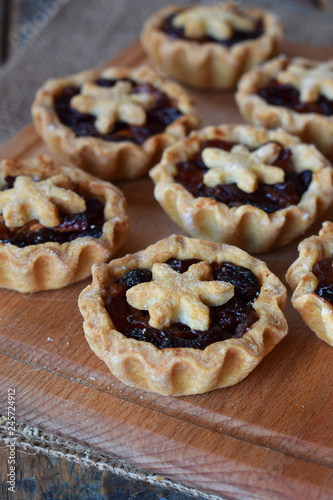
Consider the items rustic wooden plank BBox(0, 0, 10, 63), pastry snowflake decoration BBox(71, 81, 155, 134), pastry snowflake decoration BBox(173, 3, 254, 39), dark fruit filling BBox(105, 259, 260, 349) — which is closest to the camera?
dark fruit filling BBox(105, 259, 260, 349)

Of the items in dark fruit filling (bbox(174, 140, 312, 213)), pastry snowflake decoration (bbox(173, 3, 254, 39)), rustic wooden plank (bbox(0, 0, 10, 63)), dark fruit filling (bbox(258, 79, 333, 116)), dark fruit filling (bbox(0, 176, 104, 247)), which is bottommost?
dark fruit filling (bbox(258, 79, 333, 116))

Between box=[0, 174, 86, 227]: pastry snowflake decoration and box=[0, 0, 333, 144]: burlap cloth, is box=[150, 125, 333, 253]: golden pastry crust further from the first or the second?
box=[0, 0, 333, 144]: burlap cloth

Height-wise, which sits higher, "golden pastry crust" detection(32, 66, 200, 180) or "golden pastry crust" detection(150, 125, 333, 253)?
"golden pastry crust" detection(32, 66, 200, 180)

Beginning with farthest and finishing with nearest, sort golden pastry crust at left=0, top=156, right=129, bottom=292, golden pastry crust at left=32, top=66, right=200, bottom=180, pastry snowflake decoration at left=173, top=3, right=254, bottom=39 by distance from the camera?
pastry snowflake decoration at left=173, top=3, right=254, bottom=39 → golden pastry crust at left=32, top=66, right=200, bottom=180 → golden pastry crust at left=0, top=156, right=129, bottom=292

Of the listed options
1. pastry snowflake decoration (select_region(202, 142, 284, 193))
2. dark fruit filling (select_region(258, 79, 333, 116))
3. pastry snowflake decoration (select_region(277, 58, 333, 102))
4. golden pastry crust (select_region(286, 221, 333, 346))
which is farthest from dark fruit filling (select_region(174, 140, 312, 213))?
pastry snowflake decoration (select_region(277, 58, 333, 102))

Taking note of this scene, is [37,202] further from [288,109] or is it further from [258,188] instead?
[288,109]

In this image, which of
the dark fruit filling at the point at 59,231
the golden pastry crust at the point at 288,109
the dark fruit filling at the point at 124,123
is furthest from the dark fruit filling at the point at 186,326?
the golden pastry crust at the point at 288,109

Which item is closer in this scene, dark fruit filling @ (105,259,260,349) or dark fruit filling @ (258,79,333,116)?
dark fruit filling @ (105,259,260,349)
